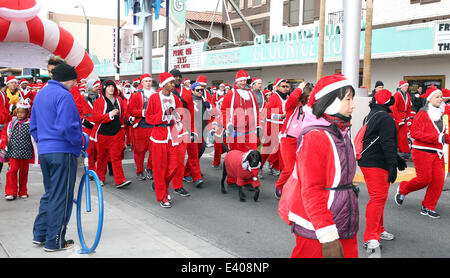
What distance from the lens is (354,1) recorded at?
9539 millimetres

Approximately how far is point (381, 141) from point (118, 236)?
319 cm

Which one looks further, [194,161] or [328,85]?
[194,161]

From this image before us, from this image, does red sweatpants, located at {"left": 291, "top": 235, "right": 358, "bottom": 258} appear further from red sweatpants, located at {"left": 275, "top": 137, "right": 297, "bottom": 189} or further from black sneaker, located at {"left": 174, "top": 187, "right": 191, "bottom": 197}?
black sneaker, located at {"left": 174, "top": 187, "right": 191, "bottom": 197}

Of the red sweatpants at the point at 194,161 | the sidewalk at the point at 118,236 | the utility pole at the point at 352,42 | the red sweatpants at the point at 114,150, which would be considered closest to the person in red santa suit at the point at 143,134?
the red sweatpants at the point at 114,150

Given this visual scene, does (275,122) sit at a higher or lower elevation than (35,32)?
lower

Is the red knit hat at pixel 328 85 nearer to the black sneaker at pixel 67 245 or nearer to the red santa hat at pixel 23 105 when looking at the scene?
the black sneaker at pixel 67 245

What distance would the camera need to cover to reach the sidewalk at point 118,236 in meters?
4.62

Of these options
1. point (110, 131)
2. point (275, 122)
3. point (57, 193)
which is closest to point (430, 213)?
point (275, 122)

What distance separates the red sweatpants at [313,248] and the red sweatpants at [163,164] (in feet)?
14.4

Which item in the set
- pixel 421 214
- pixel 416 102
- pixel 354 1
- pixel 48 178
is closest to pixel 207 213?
pixel 48 178

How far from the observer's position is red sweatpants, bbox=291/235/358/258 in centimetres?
283

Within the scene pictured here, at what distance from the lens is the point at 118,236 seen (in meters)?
5.25

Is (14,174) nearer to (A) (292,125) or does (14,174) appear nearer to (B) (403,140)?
(A) (292,125)

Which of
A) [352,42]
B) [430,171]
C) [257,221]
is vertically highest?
[352,42]
